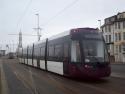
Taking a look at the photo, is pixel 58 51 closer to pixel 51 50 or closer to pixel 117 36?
pixel 51 50

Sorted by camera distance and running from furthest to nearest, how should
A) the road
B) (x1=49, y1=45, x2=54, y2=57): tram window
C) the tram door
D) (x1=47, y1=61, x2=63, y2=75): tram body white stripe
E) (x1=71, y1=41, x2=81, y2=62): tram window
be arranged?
(x1=49, y1=45, x2=54, y2=57): tram window
(x1=47, y1=61, x2=63, y2=75): tram body white stripe
the tram door
(x1=71, y1=41, x2=81, y2=62): tram window
the road

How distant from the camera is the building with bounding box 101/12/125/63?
7906cm

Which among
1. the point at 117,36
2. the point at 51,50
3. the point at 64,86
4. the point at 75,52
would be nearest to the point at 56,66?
the point at 51,50

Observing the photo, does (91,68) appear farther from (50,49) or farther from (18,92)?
(50,49)

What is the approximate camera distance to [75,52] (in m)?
18.2

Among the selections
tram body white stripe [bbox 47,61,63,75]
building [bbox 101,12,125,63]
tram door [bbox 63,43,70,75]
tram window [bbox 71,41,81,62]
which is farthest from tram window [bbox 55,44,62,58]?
building [bbox 101,12,125,63]

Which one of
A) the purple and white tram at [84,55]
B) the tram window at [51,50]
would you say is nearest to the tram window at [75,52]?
the purple and white tram at [84,55]

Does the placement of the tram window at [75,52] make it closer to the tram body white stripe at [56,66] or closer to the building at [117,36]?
the tram body white stripe at [56,66]

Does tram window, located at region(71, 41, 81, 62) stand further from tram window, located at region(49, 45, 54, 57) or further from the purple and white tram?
tram window, located at region(49, 45, 54, 57)

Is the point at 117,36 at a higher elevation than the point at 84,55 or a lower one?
higher

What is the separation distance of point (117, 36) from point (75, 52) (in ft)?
219

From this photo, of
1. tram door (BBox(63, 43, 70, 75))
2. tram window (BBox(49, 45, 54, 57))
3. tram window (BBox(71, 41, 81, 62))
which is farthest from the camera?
tram window (BBox(49, 45, 54, 57))

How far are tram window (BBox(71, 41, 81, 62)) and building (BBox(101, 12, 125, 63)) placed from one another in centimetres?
5781

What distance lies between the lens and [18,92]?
44.7ft
